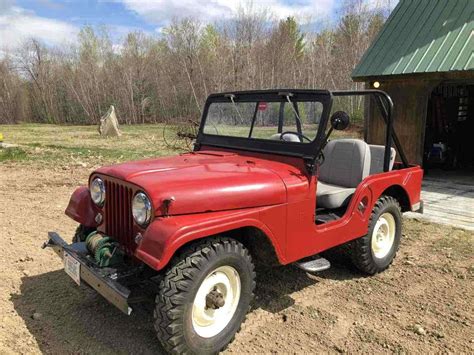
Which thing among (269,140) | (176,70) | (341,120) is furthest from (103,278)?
(176,70)

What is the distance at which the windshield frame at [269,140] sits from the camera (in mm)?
3547

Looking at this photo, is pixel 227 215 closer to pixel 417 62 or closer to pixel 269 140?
pixel 269 140

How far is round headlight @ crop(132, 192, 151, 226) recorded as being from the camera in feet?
9.00

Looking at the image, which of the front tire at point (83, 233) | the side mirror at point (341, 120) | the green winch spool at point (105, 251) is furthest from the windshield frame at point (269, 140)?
the green winch spool at point (105, 251)

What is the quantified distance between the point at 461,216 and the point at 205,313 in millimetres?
4984

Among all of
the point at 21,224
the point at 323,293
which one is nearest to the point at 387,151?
the point at 323,293

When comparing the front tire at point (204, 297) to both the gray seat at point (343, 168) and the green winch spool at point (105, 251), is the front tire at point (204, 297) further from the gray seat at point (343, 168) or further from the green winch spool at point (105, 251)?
the gray seat at point (343, 168)

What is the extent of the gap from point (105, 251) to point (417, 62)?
754 cm

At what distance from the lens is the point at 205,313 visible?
2.88m

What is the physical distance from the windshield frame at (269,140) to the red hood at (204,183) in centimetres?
32

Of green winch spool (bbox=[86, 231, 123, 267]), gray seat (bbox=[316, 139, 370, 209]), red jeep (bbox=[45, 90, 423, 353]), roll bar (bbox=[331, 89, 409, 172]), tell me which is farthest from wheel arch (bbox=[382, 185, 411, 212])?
green winch spool (bbox=[86, 231, 123, 267])

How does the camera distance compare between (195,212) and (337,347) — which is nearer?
(195,212)

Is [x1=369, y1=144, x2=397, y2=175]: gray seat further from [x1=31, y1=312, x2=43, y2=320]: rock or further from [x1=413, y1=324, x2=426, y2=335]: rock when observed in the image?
[x1=31, y1=312, x2=43, y2=320]: rock

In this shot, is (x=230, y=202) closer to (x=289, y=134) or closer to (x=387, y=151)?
(x=289, y=134)
